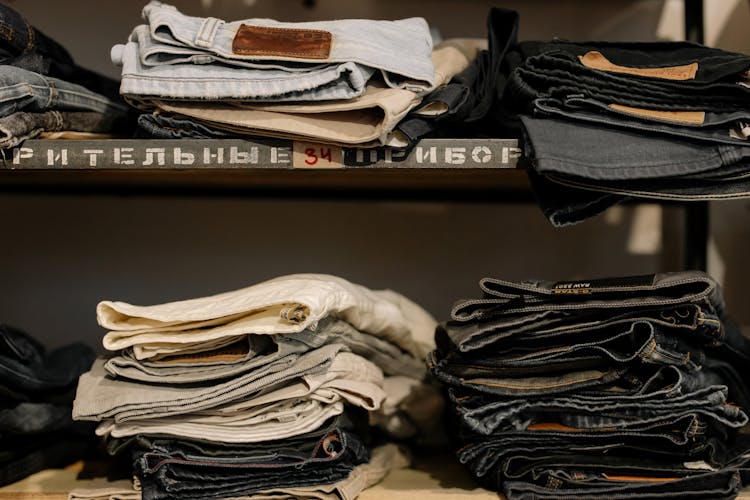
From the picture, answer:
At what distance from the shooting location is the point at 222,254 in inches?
59.8

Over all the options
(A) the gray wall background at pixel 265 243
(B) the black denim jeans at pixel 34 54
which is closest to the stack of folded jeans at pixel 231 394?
(B) the black denim jeans at pixel 34 54

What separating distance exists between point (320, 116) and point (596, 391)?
1.69 ft

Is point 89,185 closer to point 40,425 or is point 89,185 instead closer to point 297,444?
point 40,425

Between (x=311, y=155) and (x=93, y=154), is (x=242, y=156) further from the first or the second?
(x=93, y=154)

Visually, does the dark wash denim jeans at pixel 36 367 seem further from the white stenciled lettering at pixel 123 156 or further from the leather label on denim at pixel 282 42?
the leather label on denim at pixel 282 42

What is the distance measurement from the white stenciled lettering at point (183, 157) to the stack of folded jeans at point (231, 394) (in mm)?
185

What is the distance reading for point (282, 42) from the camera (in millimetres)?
967

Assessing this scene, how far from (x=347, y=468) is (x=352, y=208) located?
2.10 ft

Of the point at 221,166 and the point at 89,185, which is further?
the point at 89,185

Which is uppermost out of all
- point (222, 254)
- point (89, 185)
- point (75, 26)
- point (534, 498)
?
point (75, 26)

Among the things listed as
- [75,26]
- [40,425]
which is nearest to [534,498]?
[40,425]

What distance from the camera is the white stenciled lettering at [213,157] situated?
3.17 ft

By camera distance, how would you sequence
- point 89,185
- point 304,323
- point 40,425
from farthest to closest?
point 89,185 < point 40,425 < point 304,323

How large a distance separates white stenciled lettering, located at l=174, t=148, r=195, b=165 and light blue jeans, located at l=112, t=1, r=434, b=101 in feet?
0.23
